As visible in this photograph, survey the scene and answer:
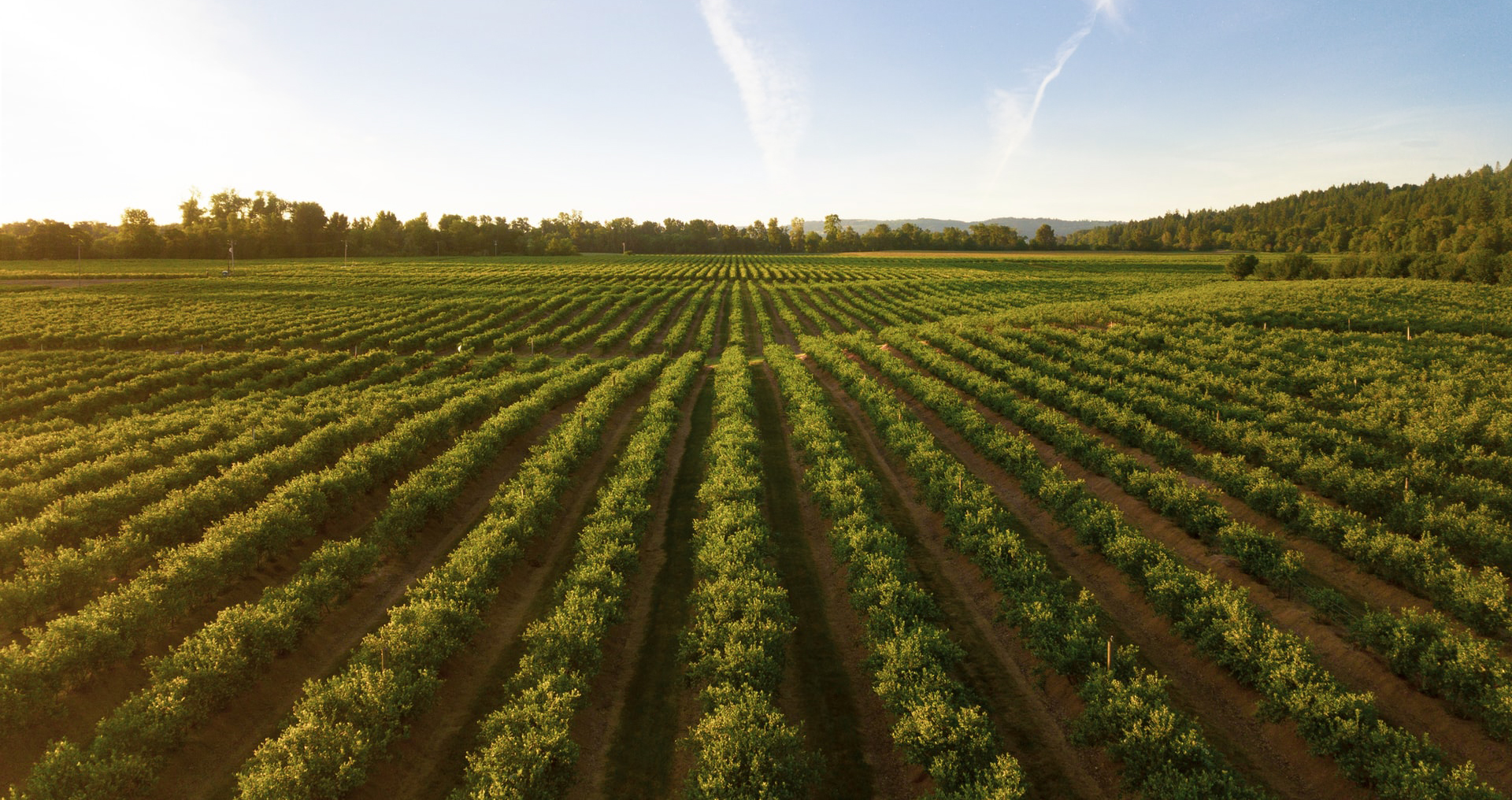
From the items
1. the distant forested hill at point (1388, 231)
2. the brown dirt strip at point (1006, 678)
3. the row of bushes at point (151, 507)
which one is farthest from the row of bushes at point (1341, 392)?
the distant forested hill at point (1388, 231)

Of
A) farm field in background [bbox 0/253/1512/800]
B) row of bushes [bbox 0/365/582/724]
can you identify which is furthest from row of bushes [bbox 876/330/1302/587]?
row of bushes [bbox 0/365/582/724]

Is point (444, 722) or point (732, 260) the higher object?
point (732, 260)

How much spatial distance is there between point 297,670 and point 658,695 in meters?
7.86

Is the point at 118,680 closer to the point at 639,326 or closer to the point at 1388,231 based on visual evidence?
the point at 639,326

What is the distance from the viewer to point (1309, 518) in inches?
678

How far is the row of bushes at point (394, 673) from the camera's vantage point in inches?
367

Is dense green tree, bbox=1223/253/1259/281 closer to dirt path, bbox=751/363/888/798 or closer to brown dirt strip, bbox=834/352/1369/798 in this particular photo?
brown dirt strip, bbox=834/352/1369/798

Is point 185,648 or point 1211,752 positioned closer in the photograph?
point 1211,752

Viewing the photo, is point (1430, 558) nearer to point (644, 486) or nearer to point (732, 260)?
point (644, 486)

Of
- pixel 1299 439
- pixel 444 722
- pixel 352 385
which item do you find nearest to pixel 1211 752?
pixel 444 722

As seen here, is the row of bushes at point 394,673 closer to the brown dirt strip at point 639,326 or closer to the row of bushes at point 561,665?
the row of bushes at point 561,665

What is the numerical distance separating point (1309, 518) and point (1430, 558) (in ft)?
8.70

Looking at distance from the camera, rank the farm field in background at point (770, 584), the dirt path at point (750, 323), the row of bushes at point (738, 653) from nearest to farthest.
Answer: the row of bushes at point (738, 653) → the farm field in background at point (770, 584) → the dirt path at point (750, 323)

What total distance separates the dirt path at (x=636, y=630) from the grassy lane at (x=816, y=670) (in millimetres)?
2757
